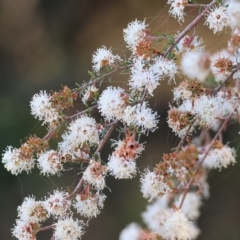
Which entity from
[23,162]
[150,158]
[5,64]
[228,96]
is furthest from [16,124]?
[228,96]

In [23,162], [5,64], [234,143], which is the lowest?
[23,162]

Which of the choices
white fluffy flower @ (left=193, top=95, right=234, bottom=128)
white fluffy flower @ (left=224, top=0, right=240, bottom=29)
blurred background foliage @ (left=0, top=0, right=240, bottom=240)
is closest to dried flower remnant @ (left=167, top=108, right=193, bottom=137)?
white fluffy flower @ (left=193, top=95, right=234, bottom=128)

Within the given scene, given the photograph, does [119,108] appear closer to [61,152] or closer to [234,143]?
[61,152]

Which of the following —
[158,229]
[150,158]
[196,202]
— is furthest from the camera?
[150,158]

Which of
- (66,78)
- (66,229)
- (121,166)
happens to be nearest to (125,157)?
(121,166)

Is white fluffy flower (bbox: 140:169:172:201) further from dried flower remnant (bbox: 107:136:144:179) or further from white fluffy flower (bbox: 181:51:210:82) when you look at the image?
white fluffy flower (bbox: 181:51:210:82)

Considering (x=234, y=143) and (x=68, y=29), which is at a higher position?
(x=68, y=29)
